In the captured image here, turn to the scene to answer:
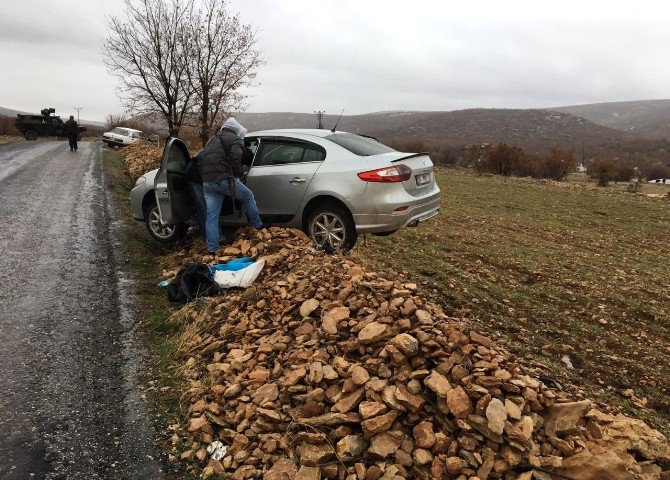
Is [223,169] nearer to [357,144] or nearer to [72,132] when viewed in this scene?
[357,144]

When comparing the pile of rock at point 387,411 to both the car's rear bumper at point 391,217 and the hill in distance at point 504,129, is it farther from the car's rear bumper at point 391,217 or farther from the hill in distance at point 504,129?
the hill in distance at point 504,129

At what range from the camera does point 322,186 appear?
6277 mm

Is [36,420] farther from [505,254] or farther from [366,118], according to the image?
[366,118]

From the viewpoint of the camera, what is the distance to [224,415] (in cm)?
346

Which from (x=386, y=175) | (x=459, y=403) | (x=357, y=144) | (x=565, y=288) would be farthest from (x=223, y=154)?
(x=565, y=288)

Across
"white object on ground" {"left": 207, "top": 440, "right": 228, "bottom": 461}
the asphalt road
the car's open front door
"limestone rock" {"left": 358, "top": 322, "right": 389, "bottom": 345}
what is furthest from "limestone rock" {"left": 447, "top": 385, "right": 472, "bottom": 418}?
the car's open front door

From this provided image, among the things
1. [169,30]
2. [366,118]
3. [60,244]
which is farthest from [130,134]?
[366,118]

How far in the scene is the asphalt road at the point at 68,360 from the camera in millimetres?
2980

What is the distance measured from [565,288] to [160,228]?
6.62 metres

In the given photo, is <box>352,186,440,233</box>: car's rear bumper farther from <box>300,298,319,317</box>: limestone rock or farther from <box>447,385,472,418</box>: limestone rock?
<box>447,385,472,418</box>: limestone rock

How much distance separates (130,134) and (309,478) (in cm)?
3302

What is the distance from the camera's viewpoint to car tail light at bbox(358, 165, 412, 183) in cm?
600

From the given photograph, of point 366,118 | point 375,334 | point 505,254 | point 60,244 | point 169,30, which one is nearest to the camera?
point 375,334

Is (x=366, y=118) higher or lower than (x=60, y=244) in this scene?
higher
